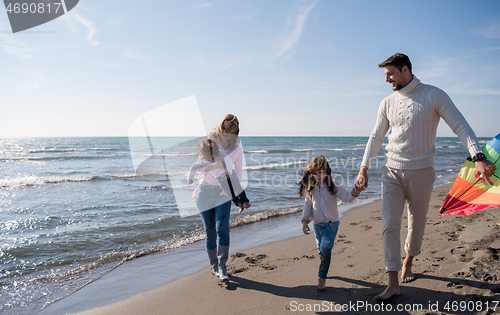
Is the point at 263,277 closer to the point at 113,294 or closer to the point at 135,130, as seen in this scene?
the point at 113,294

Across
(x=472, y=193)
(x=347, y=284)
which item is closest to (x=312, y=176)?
(x=347, y=284)

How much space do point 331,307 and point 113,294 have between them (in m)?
2.36

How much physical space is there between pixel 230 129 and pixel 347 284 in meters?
2.03

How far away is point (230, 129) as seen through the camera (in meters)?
3.23

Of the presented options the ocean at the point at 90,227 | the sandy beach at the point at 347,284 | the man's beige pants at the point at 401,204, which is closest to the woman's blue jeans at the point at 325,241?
the sandy beach at the point at 347,284

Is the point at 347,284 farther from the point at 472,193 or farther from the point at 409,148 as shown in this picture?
the point at 472,193

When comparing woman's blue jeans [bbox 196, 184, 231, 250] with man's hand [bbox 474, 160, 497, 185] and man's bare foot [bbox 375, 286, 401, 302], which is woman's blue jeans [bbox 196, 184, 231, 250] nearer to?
man's bare foot [bbox 375, 286, 401, 302]

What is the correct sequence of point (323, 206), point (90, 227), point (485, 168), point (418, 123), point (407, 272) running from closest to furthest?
point (485, 168) < point (418, 123) < point (407, 272) < point (323, 206) < point (90, 227)

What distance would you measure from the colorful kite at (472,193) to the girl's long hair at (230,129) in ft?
7.77

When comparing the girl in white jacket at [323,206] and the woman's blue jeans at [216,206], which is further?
the woman's blue jeans at [216,206]

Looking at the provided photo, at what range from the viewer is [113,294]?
3.22 m

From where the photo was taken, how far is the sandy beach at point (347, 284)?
240cm

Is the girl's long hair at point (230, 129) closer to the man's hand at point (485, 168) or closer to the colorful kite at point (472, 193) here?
the man's hand at point (485, 168)

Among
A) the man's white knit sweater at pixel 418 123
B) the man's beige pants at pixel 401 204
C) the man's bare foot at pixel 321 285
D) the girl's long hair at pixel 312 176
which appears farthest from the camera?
the girl's long hair at pixel 312 176
